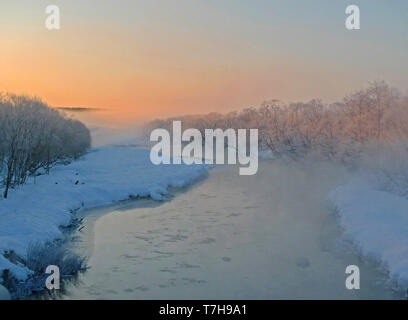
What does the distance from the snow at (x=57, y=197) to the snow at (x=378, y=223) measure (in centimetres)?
975

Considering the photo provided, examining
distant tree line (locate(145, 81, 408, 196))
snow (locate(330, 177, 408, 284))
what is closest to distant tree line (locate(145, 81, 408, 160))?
distant tree line (locate(145, 81, 408, 196))

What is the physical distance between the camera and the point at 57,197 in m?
20.2

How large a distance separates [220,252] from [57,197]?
419 inches

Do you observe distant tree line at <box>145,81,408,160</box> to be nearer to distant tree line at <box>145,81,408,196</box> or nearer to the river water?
distant tree line at <box>145,81,408,196</box>

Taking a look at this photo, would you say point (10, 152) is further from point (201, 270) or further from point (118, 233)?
point (201, 270)

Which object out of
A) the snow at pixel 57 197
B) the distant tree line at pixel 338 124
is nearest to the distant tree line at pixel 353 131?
the distant tree line at pixel 338 124

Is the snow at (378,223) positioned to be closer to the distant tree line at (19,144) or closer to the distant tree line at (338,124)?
the distant tree line at (338,124)

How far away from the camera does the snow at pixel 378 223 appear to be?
11.1m

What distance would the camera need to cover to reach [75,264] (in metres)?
11.1

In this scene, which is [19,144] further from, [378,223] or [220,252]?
[378,223]

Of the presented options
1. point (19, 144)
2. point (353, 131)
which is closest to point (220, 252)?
point (19, 144)

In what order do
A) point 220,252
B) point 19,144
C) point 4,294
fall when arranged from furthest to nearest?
point 19,144 → point 220,252 → point 4,294

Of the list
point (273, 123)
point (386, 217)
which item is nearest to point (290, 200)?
point (386, 217)

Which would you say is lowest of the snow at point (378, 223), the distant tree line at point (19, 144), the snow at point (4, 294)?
the snow at point (4, 294)
